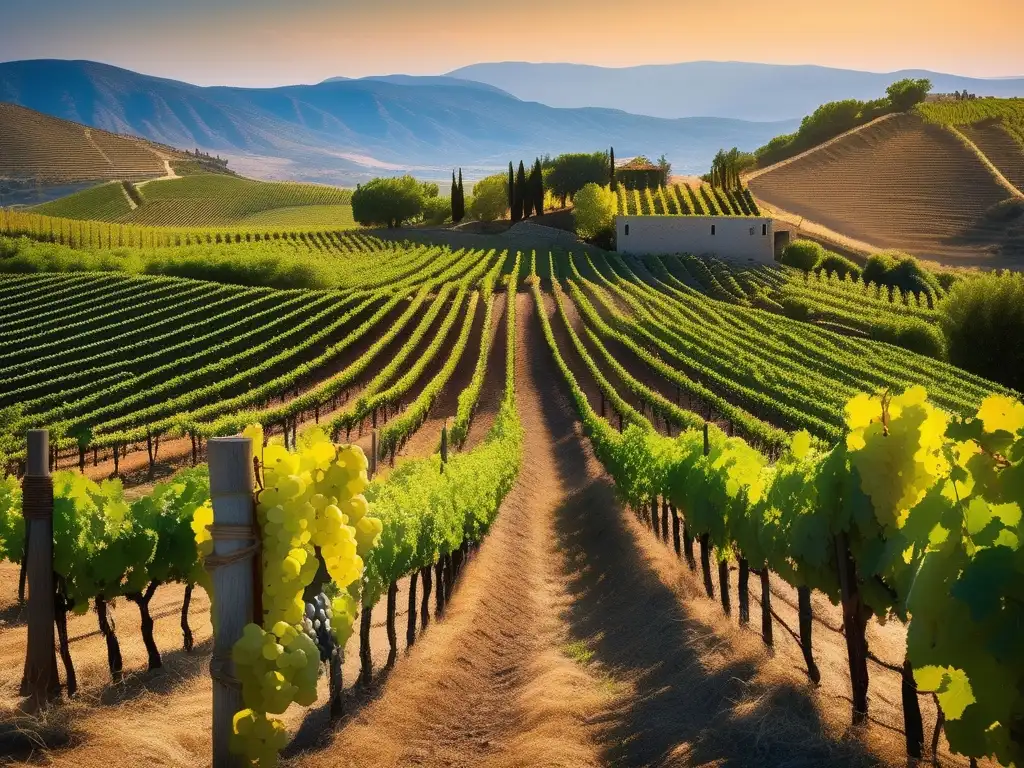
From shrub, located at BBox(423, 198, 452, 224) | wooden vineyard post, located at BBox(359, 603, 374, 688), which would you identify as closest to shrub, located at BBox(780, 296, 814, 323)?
wooden vineyard post, located at BBox(359, 603, 374, 688)

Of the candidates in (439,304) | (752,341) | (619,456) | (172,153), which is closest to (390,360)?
(439,304)

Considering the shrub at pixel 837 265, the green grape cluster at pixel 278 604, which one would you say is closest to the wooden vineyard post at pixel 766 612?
the green grape cluster at pixel 278 604

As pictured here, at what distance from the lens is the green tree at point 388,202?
97.4m

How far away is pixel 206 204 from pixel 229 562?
13711cm

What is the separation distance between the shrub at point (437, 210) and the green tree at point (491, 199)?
5.64 m

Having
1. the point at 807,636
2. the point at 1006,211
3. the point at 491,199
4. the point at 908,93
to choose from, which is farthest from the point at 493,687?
the point at 908,93

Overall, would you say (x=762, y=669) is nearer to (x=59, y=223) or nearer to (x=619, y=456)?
(x=619, y=456)

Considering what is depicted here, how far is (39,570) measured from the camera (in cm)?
751

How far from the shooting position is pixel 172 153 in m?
183

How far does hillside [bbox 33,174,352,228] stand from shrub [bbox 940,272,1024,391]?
75.6 m

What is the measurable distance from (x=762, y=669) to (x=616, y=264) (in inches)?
2549

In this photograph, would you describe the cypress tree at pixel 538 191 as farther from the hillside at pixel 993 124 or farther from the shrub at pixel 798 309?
the hillside at pixel 993 124

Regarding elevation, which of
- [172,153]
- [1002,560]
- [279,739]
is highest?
[172,153]

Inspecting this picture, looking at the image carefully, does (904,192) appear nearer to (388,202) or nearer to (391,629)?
(388,202)
